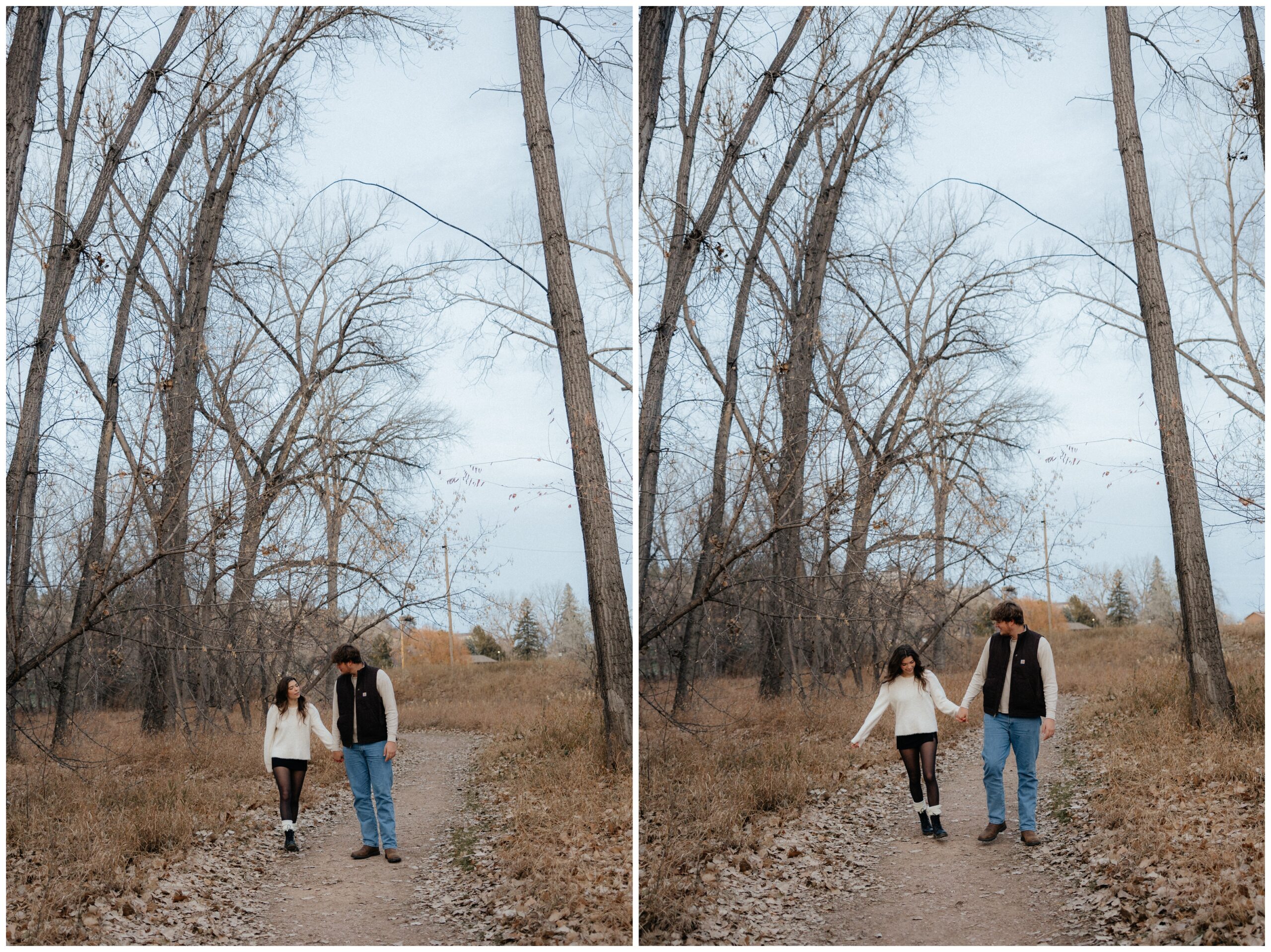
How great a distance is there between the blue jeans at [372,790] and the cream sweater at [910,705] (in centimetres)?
215

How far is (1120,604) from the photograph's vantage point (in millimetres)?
4523

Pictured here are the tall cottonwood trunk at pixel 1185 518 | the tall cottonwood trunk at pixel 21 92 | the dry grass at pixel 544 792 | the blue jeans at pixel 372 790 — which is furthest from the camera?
the tall cottonwood trunk at pixel 21 92

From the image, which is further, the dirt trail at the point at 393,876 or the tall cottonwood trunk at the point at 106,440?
the tall cottonwood trunk at the point at 106,440

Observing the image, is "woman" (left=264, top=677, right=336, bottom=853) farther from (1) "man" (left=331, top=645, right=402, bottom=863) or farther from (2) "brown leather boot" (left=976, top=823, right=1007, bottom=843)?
(2) "brown leather boot" (left=976, top=823, right=1007, bottom=843)

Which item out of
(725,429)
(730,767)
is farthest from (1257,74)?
(730,767)

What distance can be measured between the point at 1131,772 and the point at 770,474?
209 cm

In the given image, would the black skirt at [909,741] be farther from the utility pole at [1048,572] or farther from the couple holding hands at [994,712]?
the utility pole at [1048,572]

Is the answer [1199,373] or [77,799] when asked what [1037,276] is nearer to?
[1199,373]

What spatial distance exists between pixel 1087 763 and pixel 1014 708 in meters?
0.44

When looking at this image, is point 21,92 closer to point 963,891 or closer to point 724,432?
point 724,432

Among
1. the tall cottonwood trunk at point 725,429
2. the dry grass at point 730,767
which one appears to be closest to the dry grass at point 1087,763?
the dry grass at point 730,767

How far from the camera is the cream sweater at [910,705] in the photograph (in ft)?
14.3

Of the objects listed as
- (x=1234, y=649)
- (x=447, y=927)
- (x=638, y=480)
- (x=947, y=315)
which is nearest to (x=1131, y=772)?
(x=1234, y=649)

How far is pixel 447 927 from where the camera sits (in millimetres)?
4125
